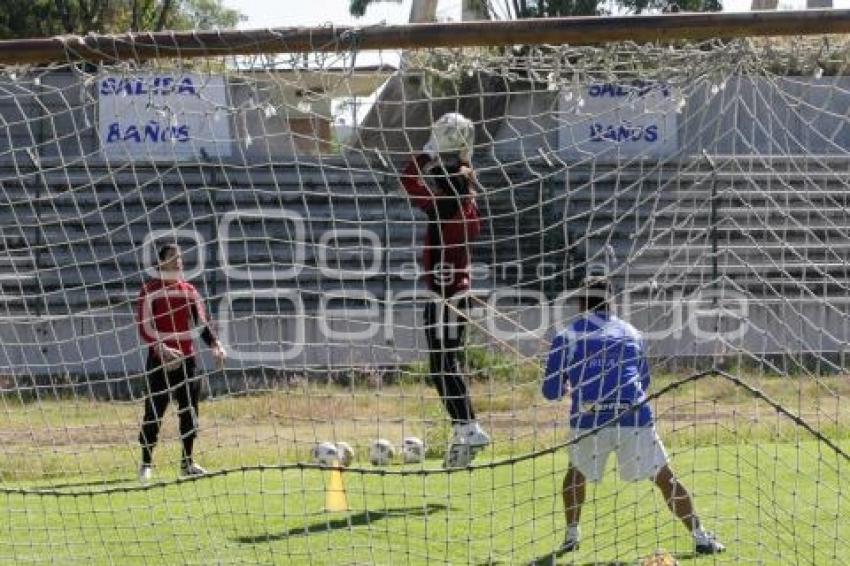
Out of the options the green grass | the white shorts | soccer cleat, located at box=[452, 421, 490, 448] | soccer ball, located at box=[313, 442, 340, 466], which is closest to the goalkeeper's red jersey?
the green grass

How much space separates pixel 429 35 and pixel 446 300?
261 centimetres

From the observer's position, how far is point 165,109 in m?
7.20

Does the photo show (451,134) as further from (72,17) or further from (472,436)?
(72,17)

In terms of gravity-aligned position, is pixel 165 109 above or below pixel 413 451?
above

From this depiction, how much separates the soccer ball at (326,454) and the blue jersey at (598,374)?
2.81 meters

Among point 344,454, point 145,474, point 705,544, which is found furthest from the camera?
point 344,454

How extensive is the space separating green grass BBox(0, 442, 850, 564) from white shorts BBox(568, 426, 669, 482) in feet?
0.82

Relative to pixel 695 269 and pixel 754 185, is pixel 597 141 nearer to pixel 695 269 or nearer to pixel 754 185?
pixel 754 185

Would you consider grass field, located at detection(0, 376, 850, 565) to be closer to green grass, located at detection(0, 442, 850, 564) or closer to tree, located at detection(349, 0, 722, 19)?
green grass, located at detection(0, 442, 850, 564)

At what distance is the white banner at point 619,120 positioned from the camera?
7.33 metres

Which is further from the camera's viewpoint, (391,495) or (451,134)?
(391,495)

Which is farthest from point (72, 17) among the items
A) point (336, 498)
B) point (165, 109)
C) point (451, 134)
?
point (165, 109)

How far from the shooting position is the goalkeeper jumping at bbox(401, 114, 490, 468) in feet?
26.9

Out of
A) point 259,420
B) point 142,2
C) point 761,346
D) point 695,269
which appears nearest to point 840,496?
point 695,269
